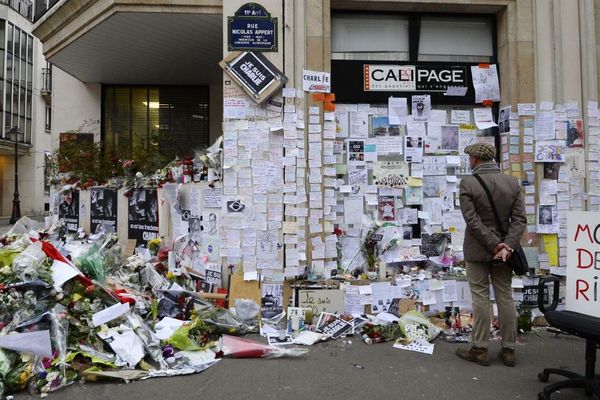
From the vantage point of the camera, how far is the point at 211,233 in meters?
5.61

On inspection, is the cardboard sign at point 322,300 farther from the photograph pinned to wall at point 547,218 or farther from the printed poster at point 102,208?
the printed poster at point 102,208

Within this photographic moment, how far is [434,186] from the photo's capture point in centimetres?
576

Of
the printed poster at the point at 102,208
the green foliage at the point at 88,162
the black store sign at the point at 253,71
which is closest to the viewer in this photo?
the black store sign at the point at 253,71

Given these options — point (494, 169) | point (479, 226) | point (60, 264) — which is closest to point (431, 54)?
point (494, 169)

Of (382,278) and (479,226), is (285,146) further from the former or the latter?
(479,226)

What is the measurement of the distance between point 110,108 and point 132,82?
803 mm

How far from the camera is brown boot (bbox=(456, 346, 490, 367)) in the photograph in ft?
13.4

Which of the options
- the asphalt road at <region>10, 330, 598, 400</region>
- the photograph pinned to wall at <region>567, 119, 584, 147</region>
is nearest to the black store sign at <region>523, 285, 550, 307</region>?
the asphalt road at <region>10, 330, 598, 400</region>

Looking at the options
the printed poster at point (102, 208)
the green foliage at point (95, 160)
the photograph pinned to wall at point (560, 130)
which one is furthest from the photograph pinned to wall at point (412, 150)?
the printed poster at point (102, 208)

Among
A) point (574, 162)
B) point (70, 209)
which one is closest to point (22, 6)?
point (70, 209)

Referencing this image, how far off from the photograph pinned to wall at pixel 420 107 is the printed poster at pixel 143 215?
404 centimetres

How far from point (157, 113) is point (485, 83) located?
7.25 m

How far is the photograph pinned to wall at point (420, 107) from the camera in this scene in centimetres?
573

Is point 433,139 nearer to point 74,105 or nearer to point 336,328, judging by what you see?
point 336,328
